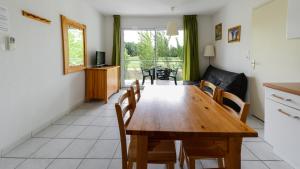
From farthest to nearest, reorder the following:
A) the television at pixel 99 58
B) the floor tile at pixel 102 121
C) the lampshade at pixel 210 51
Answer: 1. the lampshade at pixel 210 51
2. the television at pixel 99 58
3. the floor tile at pixel 102 121

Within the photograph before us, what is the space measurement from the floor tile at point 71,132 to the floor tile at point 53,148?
0.14 meters

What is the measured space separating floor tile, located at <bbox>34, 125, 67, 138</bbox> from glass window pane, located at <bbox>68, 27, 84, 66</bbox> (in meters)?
1.39

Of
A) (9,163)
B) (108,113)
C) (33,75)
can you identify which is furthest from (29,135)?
(108,113)

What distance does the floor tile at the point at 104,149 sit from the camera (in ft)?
7.94

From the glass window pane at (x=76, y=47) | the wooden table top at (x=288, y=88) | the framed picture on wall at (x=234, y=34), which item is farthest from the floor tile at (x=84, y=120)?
the framed picture on wall at (x=234, y=34)

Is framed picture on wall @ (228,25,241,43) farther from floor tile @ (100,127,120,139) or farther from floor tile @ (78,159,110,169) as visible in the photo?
floor tile @ (78,159,110,169)

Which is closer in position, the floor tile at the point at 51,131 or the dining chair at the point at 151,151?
the dining chair at the point at 151,151

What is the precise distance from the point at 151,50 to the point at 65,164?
16.8ft

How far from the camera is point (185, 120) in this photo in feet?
4.47

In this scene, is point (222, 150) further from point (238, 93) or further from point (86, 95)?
point (86, 95)

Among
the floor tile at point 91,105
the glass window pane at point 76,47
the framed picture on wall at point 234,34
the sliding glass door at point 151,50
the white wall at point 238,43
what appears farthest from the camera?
the sliding glass door at point 151,50

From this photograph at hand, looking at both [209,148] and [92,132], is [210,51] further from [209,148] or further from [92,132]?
[209,148]

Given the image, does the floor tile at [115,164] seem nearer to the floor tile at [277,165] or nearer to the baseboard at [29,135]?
the baseboard at [29,135]

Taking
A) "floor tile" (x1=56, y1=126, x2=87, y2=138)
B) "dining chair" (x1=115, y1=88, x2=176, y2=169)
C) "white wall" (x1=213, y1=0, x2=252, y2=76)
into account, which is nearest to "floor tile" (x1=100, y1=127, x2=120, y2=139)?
"floor tile" (x1=56, y1=126, x2=87, y2=138)
